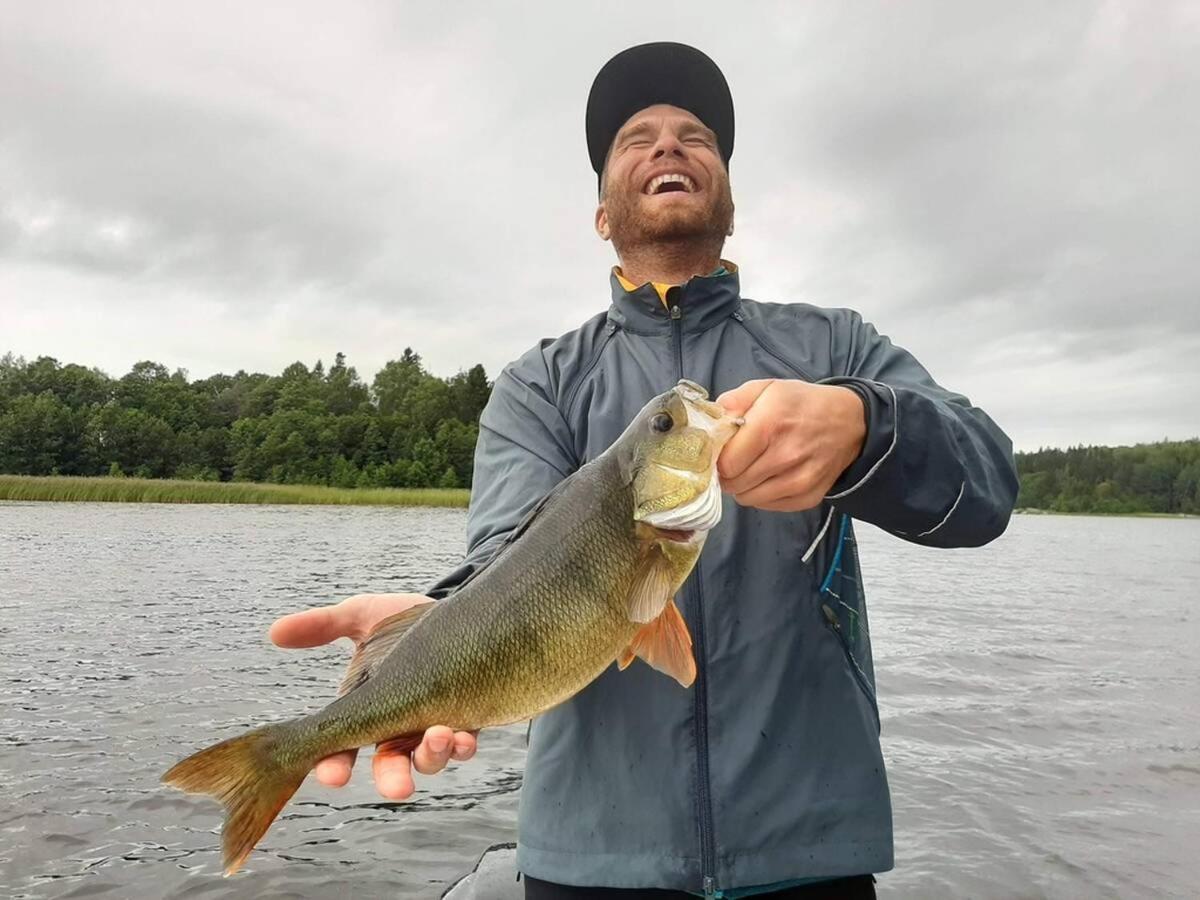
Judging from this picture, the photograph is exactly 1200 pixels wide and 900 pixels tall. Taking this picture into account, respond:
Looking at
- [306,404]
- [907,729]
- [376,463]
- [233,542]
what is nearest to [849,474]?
[907,729]

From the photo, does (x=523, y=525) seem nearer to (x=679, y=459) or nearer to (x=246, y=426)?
(x=679, y=459)

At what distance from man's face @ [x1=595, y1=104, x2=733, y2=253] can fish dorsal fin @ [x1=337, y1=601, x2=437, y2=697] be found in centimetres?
156

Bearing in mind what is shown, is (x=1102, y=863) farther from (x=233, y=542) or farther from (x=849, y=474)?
(x=233, y=542)

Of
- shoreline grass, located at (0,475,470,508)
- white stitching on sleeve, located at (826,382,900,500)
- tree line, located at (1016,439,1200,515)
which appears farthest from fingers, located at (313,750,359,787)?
tree line, located at (1016,439,1200,515)

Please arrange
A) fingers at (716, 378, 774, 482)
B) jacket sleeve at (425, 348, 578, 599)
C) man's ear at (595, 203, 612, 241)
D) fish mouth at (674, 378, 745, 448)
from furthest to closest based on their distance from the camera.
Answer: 1. man's ear at (595, 203, 612, 241)
2. jacket sleeve at (425, 348, 578, 599)
3. fish mouth at (674, 378, 745, 448)
4. fingers at (716, 378, 774, 482)

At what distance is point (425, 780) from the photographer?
7906mm

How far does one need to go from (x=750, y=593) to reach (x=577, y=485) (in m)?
0.60

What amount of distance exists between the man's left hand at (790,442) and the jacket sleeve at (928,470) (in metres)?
0.05

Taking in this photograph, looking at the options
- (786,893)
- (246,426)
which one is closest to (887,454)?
(786,893)

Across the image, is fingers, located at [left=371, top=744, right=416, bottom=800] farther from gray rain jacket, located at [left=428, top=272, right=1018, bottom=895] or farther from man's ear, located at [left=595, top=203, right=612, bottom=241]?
man's ear, located at [left=595, top=203, right=612, bottom=241]

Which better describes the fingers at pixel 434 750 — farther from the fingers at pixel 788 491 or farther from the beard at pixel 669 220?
the beard at pixel 669 220

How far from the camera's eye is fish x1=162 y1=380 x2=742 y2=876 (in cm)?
213

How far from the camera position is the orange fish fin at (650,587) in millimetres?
2129

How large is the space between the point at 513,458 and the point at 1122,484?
133178mm
